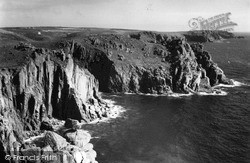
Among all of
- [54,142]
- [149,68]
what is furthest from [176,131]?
[149,68]

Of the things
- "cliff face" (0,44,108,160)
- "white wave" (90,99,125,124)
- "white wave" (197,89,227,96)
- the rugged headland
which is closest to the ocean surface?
"white wave" (90,99,125,124)

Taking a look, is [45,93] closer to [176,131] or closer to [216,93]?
[176,131]

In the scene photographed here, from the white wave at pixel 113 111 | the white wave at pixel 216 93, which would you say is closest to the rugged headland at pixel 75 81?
the white wave at pixel 113 111

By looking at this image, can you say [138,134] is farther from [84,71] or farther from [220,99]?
[220,99]

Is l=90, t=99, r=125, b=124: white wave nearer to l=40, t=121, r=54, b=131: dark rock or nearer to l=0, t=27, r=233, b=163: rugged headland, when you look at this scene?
l=0, t=27, r=233, b=163: rugged headland

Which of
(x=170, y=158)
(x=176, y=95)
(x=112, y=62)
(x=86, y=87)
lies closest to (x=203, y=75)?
(x=176, y=95)

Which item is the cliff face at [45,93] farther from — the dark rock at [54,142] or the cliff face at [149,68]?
the cliff face at [149,68]
